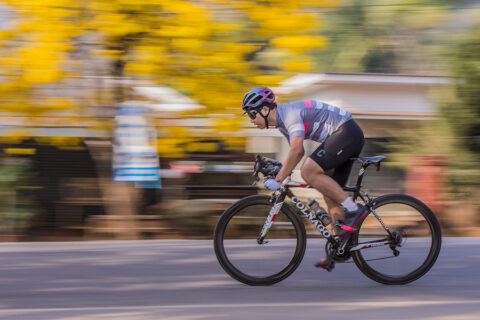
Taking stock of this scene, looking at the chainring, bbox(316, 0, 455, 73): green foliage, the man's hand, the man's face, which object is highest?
the man's face

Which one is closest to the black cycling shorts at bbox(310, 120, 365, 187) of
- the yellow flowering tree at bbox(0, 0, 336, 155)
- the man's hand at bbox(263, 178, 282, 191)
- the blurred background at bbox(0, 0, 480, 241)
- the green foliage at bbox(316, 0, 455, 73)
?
the man's hand at bbox(263, 178, 282, 191)

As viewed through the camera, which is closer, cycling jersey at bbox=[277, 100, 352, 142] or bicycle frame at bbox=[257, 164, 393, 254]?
cycling jersey at bbox=[277, 100, 352, 142]

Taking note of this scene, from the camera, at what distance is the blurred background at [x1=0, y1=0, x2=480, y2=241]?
8086 mm

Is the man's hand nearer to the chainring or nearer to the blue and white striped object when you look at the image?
the chainring

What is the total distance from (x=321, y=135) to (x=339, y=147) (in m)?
0.19

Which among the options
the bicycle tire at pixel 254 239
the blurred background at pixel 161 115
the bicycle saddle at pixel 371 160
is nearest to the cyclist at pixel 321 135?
the bicycle saddle at pixel 371 160

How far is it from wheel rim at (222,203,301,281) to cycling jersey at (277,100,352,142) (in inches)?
26.9

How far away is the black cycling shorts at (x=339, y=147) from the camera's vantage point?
541 centimetres

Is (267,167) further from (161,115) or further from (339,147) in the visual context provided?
(161,115)

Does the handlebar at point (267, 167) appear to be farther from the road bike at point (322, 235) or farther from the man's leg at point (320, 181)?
the man's leg at point (320, 181)

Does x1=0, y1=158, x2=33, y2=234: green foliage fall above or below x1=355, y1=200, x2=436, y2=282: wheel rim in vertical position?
below

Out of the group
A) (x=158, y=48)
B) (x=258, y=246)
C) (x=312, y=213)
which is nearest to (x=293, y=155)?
(x=312, y=213)

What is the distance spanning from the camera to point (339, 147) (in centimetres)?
542

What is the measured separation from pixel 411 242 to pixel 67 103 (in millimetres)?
5029
